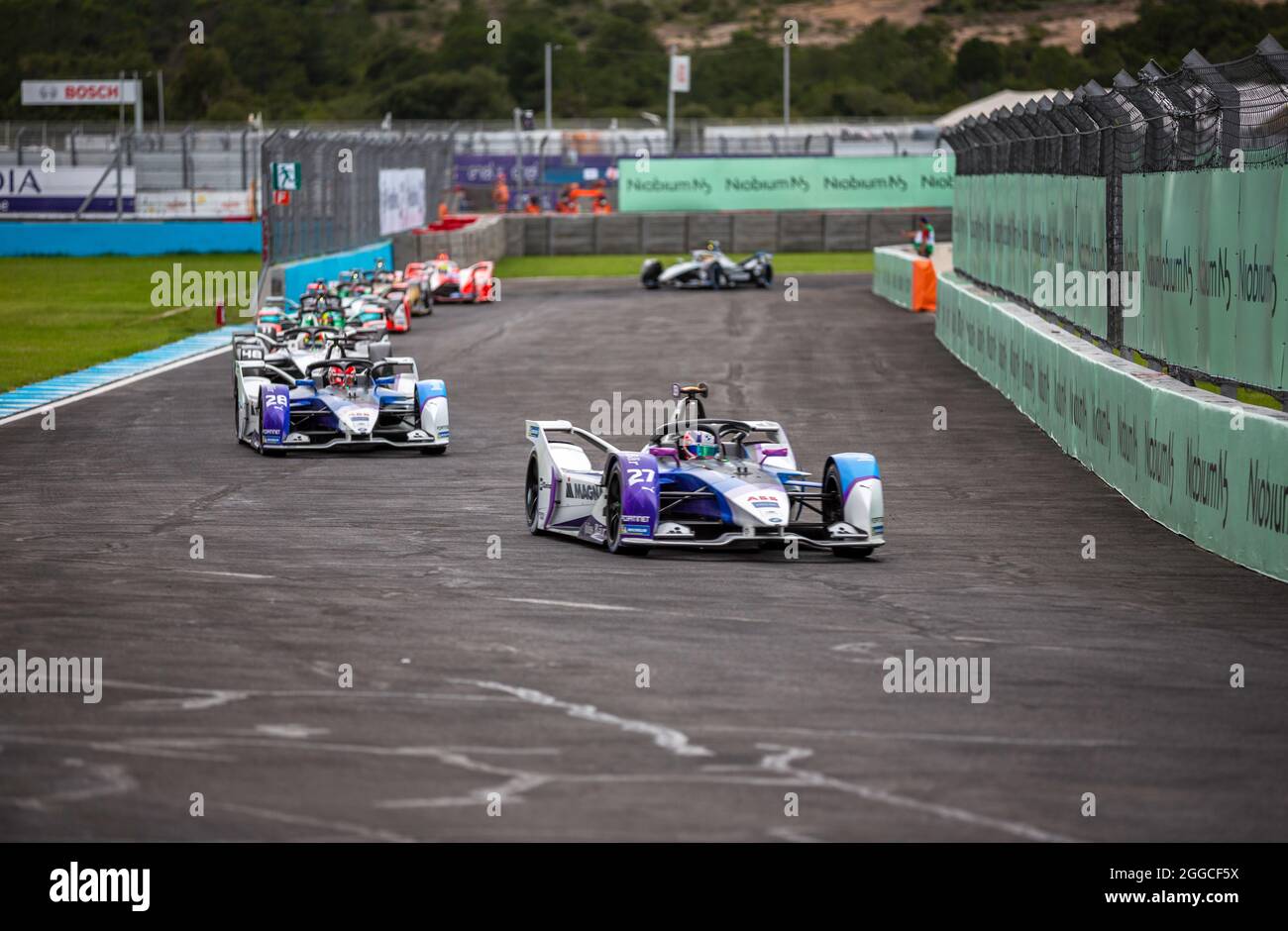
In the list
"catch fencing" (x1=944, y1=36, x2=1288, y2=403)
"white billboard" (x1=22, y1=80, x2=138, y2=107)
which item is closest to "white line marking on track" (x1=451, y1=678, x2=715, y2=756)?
"catch fencing" (x1=944, y1=36, x2=1288, y2=403)

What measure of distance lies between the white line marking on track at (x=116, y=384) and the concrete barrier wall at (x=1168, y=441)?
11.5m

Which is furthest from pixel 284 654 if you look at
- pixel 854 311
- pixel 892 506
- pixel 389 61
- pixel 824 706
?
pixel 389 61

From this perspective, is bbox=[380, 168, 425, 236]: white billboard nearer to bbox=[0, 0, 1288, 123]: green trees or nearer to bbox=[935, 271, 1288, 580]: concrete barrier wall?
bbox=[935, 271, 1288, 580]: concrete barrier wall

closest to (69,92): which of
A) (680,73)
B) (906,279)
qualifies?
(680,73)

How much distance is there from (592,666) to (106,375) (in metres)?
19.9

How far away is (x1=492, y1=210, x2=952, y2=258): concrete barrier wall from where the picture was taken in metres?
61.1

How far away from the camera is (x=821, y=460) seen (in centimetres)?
1912

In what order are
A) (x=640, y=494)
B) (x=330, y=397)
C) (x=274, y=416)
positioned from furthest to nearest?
(x=330, y=397) < (x=274, y=416) < (x=640, y=494)

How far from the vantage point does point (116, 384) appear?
27141 mm

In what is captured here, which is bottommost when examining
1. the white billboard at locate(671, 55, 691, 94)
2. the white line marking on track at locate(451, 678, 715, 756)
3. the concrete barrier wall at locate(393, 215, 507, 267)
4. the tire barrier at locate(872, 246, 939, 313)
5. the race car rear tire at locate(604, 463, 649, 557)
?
the white line marking on track at locate(451, 678, 715, 756)

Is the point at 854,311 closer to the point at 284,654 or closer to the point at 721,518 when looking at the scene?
the point at 721,518

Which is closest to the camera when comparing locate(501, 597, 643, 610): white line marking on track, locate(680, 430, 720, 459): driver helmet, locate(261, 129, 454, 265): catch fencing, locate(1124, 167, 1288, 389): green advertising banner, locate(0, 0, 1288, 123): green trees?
locate(501, 597, 643, 610): white line marking on track

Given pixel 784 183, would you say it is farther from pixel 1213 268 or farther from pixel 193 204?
pixel 1213 268

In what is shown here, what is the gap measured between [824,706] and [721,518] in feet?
16.1
